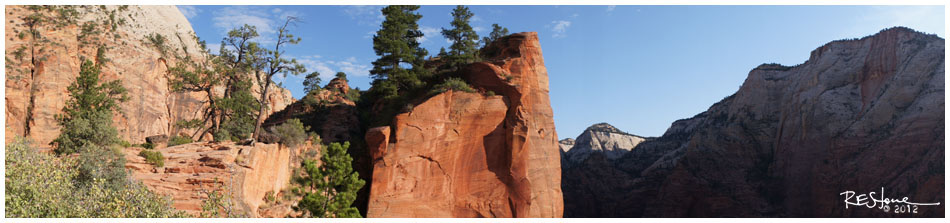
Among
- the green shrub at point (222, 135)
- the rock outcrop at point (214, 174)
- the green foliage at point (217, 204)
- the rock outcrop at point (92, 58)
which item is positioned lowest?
the green foliage at point (217, 204)

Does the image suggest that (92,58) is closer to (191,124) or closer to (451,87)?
(191,124)

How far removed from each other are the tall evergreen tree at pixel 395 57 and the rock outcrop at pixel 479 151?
193 inches

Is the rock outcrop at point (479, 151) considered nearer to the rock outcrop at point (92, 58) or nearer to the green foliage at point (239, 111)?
the green foliage at point (239, 111)

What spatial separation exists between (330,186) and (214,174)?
826 cm

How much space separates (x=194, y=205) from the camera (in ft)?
97.1

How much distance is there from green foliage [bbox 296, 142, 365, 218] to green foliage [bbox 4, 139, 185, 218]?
12.0m

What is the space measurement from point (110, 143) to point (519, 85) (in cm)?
2773

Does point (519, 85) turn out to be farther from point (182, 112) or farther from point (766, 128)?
point (766, 128)

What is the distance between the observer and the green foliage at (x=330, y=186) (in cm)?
3681

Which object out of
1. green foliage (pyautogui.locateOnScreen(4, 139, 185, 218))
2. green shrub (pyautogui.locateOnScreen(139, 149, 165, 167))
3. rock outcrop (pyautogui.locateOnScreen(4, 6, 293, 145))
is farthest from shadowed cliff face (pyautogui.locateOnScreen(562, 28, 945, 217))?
green foliage (pyautogui.locateOnScreen(4, 139, 185, 218))

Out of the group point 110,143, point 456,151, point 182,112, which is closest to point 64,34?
point 182,112

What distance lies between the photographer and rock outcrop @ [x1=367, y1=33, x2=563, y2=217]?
142 ft

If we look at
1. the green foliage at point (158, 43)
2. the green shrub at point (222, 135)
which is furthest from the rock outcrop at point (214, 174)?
the green foliage at point (158, 43)

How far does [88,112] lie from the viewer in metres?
38.0
